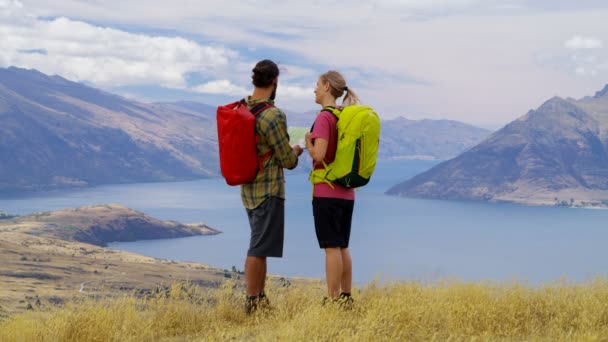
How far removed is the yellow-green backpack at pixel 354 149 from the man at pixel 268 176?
0.38 m

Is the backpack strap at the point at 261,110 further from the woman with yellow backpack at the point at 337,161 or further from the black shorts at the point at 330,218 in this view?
the black shorts at the point at 330,218

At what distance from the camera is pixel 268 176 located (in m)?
6.27

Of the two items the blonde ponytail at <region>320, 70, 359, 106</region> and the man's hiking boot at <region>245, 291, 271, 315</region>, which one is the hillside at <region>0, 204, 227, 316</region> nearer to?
the man's hiking boot at <region>245, 291, 271, 315</region>

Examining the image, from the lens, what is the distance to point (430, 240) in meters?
187

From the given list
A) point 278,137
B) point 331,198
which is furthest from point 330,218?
point 278,137

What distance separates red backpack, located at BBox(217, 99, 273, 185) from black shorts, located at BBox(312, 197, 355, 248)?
0.66m

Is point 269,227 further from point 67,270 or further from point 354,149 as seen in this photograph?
point 67,270

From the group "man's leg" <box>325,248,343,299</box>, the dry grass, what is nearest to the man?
"man's leg" <box>325,248,343,299</box>

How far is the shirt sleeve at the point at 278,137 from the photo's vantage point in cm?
616

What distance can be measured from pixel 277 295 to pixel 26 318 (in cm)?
248

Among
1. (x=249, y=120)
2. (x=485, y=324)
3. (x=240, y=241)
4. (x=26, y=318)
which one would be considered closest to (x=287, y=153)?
(x=249, y=120)

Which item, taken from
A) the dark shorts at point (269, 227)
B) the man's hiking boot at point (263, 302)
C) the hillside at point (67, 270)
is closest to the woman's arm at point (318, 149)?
the dark shorts at point (269, 227)

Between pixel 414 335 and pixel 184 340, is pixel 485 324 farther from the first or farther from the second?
pixel 184 340

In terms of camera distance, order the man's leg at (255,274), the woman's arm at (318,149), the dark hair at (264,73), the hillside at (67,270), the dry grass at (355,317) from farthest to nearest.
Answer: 1. the hillside at (67,270)
2. the man's leg at (255,274)
3. the dark hair at (264,73)
4. the woman's arm at (318,149)
5. the dry grass at (355,317)
